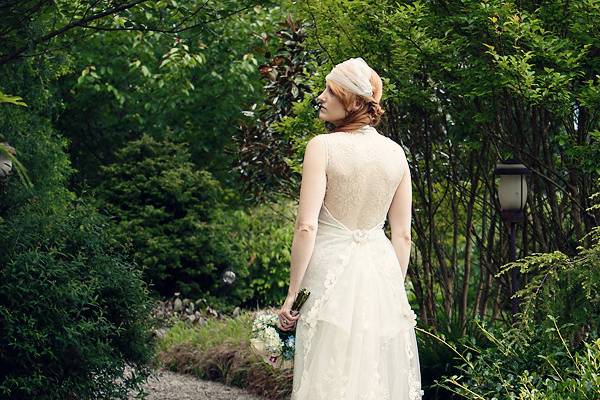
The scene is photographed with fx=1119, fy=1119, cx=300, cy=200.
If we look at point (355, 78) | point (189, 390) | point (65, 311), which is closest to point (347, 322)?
point (355, 78)

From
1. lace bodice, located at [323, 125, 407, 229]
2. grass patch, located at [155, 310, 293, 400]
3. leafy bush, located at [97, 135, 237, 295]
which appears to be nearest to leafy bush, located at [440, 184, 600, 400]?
lace bodice, located at [323, 125, 407, 229]

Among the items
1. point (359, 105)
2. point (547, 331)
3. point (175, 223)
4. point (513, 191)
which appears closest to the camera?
point (359, 105)

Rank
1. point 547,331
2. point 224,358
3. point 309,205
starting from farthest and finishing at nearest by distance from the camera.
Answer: point 224,358 < point 547,331 < point 309,205

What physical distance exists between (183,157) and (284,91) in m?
3.03

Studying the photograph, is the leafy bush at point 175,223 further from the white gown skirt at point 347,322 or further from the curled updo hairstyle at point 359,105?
the curled updo hairstyle at point 359,105

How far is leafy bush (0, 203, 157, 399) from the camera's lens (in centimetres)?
602

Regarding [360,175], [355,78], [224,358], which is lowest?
[224,358]

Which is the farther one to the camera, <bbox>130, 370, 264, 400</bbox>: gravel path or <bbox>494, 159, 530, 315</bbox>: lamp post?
<bbox>130, 370, 264, 400</bbox>: gravel path

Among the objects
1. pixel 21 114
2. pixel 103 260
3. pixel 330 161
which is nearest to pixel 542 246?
pixel 103 260

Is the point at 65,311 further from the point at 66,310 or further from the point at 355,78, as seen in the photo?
the point at 355,78

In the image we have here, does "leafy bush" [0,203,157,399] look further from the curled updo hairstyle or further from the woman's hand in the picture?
the curled updo hairstyle

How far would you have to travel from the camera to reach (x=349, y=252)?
4637 millimetres

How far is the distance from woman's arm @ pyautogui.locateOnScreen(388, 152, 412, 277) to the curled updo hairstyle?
0.81 ft

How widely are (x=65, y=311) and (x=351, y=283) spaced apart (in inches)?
83.1
